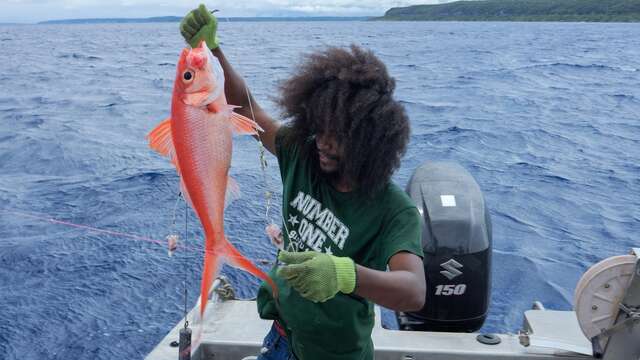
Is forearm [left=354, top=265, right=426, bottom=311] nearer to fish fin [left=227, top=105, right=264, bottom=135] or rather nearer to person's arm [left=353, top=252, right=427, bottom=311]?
person's arm [left=353, top=252, right=427, bottom=311]

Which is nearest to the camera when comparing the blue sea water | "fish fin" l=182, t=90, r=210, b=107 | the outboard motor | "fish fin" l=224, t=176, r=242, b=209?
"fish fin" l=182, t=90, r=210, b=107

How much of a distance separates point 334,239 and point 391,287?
0.39 meters

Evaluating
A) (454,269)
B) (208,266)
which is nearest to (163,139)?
(208,266)

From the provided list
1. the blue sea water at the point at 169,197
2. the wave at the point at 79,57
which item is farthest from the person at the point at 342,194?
the wave at the point at 79,57

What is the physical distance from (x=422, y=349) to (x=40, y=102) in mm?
16447

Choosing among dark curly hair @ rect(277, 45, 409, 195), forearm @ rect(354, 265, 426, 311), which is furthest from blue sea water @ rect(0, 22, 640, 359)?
forearm @ rect(354, 265, 426, 311)

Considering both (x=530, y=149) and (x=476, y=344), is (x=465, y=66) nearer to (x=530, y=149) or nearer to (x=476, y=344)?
(x=530, y=149)

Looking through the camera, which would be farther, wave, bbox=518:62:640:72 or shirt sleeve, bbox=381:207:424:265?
wave, bbox=518:62:640:72

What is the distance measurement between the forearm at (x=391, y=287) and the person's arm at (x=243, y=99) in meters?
0.89

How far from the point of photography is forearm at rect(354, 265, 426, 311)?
2006 mm

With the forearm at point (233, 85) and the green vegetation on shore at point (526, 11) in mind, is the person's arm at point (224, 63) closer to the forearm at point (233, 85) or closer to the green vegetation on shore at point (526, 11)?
the forearm at point (233, 85)

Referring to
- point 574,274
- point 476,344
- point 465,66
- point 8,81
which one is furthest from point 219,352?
point 465,66

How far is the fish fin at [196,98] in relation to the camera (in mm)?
1819

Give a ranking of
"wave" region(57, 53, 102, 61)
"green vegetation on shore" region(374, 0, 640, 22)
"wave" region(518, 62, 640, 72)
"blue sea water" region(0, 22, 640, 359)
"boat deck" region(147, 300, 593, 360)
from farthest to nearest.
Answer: "green vegetation on shore" region(374, 0, 640, 22)
"wave" region(57, 53, 102, 61)
"wave" region(518, 62, 640, 72)
"blue sea water" region(0, 22, 640, 359)
"boat deck" region(147, 300, 593, 360)
